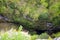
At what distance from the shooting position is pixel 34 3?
1692cm

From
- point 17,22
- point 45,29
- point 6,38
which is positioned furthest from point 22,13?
point 6,38

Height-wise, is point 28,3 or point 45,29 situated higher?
point 28,3

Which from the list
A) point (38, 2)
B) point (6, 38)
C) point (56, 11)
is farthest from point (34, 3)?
point (6, 38)

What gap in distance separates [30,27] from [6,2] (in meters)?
2.27

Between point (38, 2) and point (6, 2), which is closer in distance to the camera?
point (6, 2)

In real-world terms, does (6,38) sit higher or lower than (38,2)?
higher

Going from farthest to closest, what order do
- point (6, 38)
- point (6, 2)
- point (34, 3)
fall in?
point (34, 3), point (6, 2), point (6, 38)

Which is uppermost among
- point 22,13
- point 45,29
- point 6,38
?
point 6,38

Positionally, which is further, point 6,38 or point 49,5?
point 49,5

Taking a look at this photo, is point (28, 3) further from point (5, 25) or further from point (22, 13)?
point (5, 25)

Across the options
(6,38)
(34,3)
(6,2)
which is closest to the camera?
(6,38)

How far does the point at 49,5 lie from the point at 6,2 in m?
3.16

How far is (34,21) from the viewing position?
54.0 ft

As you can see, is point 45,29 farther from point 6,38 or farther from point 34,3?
point 6,38
